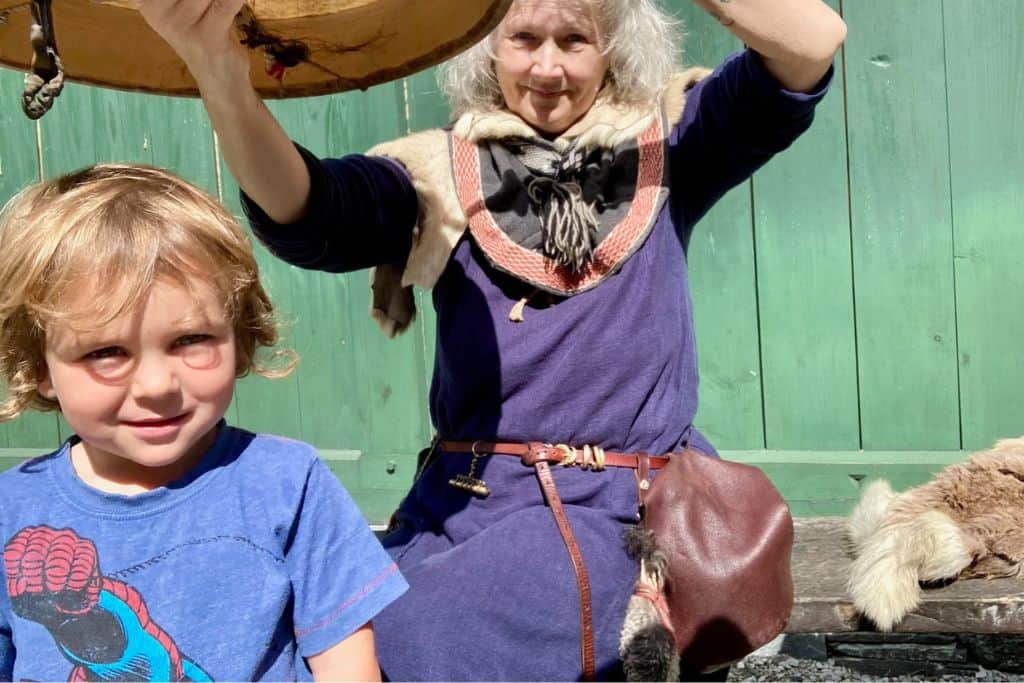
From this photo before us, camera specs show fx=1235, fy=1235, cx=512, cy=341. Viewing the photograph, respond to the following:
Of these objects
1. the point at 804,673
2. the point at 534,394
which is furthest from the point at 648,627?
the point at 804,673

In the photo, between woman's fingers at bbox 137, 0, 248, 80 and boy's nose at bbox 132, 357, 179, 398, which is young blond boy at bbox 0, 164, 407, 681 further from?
woman's fingers at bbox 137, 0, 248, 80

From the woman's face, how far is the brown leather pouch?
2.34 feet

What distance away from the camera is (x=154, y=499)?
149cm

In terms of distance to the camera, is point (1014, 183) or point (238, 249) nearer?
point (238, 249)

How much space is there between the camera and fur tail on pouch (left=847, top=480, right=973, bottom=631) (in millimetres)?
2330

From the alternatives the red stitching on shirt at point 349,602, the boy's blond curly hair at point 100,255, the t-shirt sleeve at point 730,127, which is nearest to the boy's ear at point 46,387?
the boy's blond curly hair at point 100,255

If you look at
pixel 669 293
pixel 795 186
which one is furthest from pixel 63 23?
pixel 795 186

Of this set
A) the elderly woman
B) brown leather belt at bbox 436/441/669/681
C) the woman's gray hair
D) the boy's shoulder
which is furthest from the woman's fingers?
brown leather belt at bbox 436/441/669/681

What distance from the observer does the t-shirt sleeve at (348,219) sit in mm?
2064

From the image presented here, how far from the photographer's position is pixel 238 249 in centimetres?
153

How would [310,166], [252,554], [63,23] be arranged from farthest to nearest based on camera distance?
[310,166] → [63,23] → [252,554]

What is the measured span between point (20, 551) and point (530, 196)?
44.4 inches

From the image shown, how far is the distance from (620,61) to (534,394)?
0.65 metres

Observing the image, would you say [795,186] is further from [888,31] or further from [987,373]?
[987,373]
